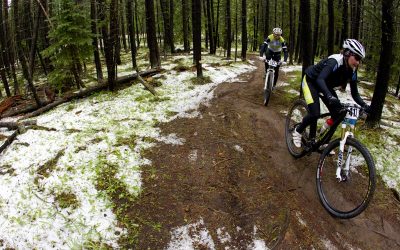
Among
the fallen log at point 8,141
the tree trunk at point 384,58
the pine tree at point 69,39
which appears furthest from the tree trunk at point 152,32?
the tree trunk at point 384,58

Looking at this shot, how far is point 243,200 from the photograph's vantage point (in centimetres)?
637

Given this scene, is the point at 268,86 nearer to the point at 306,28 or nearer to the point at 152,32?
the point at 306,28

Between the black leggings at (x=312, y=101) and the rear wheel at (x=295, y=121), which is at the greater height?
the black leggings at (x=312, y=101)

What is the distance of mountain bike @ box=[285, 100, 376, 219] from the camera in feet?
18.2

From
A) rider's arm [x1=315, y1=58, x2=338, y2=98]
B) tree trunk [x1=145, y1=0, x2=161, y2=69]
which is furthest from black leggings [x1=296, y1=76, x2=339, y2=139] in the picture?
tree trunk [x1=145, y1=0, x2=161, y2=69]

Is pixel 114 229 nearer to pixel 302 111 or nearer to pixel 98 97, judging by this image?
pixel 302 111

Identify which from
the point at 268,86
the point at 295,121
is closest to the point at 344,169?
the point at 295,121

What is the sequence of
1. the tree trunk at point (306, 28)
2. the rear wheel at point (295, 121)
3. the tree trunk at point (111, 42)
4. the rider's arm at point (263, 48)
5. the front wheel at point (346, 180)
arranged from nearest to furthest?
the front wheel at point (346, 180) → the rear wheel at point (295, 121) → the tree trunk at point (306, 28) → the rider's arm at point (263, 48) → the tree trunk at point (111, 42)

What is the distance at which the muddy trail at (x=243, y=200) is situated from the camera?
5.48m

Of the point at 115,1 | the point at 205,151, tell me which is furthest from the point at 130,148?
the point at 115,1

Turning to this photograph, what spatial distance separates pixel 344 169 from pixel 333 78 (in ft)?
6.30

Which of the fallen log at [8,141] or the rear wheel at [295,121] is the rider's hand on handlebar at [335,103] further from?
the fallen log at [8,141]

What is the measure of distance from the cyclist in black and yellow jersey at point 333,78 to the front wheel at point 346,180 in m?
0.79

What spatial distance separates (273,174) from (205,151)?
6.33 feet
